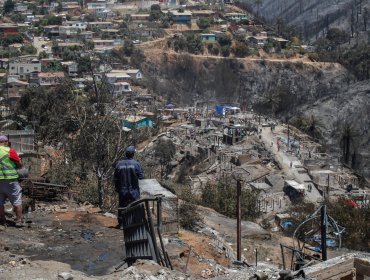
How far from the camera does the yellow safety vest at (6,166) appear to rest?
19.1ft

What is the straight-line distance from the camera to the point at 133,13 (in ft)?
230

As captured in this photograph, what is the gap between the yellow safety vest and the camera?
581 centimetres

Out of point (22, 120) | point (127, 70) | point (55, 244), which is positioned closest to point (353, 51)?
point (127, 70)

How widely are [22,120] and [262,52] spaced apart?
4194cm

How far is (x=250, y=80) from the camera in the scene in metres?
57.4

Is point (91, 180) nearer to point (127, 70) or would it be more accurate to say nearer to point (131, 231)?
point (131, 231)

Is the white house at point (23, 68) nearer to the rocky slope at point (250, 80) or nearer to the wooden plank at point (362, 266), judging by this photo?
the rocky slope at point (250, 80)

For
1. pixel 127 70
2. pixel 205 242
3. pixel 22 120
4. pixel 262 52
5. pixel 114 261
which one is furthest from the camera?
pixel 262 52

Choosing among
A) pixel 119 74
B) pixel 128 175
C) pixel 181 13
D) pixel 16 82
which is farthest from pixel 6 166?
pixel 181 13

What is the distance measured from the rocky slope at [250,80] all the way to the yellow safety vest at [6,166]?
158 feet

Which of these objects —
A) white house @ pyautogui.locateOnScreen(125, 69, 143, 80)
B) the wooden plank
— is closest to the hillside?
white house @ pyautogui.locateOnScreen(125, 69, 143, 80)

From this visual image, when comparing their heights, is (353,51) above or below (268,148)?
above

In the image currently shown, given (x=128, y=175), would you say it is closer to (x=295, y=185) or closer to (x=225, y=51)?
(x=295, y=185)

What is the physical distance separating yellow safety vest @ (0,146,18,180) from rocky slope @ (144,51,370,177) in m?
48.3
